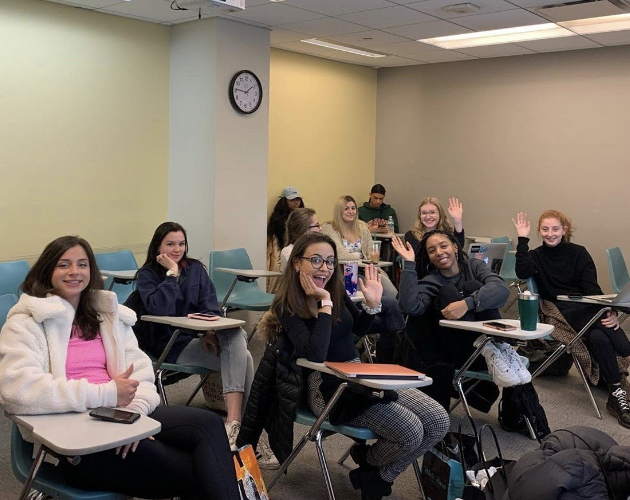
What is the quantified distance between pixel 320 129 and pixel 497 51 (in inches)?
Result: 83.2

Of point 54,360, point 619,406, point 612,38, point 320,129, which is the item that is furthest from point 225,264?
point 612,38

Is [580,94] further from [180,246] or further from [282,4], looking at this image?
[180,246]

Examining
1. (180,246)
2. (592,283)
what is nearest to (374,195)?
(592,283)

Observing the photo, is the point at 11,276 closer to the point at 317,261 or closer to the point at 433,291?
the point at 317,261

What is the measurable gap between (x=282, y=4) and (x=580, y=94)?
141 inches

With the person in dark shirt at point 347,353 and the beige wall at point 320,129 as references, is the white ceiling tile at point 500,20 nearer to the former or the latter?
the beige wall at point 320,129

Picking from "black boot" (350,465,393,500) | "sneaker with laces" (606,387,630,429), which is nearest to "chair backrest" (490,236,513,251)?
"sneaker with laces" (606,387,630,429)

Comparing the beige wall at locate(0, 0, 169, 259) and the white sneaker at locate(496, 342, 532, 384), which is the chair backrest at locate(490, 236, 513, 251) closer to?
the beige wall at locate(0, 0, 169, 259)

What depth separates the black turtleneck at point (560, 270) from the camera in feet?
17.7

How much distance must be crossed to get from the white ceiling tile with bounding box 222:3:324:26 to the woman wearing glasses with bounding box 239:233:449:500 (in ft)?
10.2

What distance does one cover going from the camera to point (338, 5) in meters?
5.79

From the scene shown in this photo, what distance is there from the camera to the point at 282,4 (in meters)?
5.81

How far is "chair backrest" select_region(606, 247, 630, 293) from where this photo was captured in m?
6.21

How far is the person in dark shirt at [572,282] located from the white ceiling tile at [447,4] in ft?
5.45
